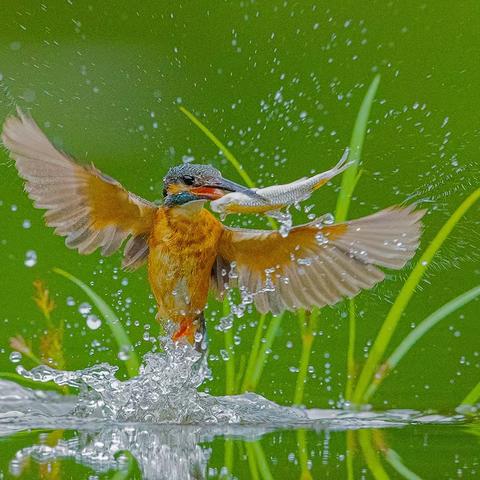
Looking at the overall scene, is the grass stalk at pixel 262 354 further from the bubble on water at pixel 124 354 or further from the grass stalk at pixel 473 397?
the grass stalk at pixel 473 397

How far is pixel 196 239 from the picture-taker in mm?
2018

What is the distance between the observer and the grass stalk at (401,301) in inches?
97.1

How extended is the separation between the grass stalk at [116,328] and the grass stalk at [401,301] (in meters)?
0.52

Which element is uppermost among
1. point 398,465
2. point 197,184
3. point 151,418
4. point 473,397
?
point 197,184

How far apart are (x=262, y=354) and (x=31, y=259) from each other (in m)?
0.58

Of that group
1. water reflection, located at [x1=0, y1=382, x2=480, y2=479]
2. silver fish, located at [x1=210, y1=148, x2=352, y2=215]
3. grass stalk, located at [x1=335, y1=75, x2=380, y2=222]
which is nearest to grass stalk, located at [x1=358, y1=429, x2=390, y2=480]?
water reflection, located at [x1=0, y1=382, x2=480, y2=479]

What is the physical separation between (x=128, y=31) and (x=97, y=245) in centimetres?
62

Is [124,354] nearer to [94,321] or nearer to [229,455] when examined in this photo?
[94,321]

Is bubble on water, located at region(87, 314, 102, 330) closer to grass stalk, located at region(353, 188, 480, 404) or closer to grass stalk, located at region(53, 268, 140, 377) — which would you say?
grass stalk, located at region(53, 268, 140, 377)

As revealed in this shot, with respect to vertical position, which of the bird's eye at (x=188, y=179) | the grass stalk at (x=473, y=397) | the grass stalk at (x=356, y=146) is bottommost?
the grass stalk at (x=473, y=397)

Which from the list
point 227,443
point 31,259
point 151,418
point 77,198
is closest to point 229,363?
point 151,418

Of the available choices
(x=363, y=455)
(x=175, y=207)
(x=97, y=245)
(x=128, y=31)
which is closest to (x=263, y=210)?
(x=175, y=207)

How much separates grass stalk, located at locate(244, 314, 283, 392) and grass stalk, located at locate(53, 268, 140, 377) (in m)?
0.27

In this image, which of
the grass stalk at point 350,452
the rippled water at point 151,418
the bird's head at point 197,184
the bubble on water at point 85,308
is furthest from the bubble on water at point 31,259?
the grass stalk at point 350,452
